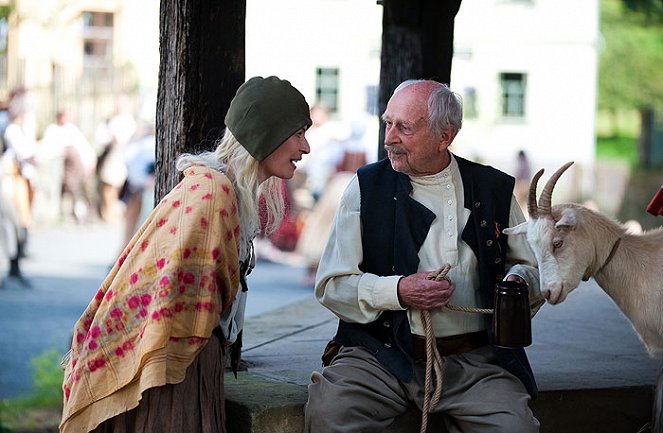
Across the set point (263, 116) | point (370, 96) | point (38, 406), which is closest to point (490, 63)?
point (370, 96)

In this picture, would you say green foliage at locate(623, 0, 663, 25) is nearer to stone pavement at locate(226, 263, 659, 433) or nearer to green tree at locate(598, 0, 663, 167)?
stone pavement at locate(226, 263, 659, 433)

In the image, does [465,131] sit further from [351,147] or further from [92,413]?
[92,413]

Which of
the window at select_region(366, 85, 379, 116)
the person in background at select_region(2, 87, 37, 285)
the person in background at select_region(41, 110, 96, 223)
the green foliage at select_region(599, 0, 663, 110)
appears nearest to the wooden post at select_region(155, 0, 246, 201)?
the person in background at select_region(2, 87, 37, 285)

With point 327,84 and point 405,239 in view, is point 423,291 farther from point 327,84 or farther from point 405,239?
point 327,84

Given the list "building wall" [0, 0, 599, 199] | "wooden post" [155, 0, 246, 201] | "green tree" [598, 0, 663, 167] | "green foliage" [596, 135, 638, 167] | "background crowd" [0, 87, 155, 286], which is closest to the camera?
"wooden post" [155, 0, 246, 201]

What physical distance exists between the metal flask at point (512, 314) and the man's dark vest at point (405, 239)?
0.81 feet

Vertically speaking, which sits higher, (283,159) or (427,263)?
(283,159)

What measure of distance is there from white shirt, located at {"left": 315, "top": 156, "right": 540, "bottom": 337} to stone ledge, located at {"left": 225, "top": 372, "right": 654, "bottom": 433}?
1.41ft

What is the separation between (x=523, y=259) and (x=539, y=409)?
71 cm

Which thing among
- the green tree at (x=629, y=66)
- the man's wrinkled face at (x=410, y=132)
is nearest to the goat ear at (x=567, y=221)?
the man's wrinkled face at (x=410, y=132)

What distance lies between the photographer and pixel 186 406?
3.70 metres

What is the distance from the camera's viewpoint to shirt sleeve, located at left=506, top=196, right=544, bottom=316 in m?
4.14

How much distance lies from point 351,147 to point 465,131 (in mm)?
13233

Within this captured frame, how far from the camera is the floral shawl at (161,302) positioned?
3.54 m
